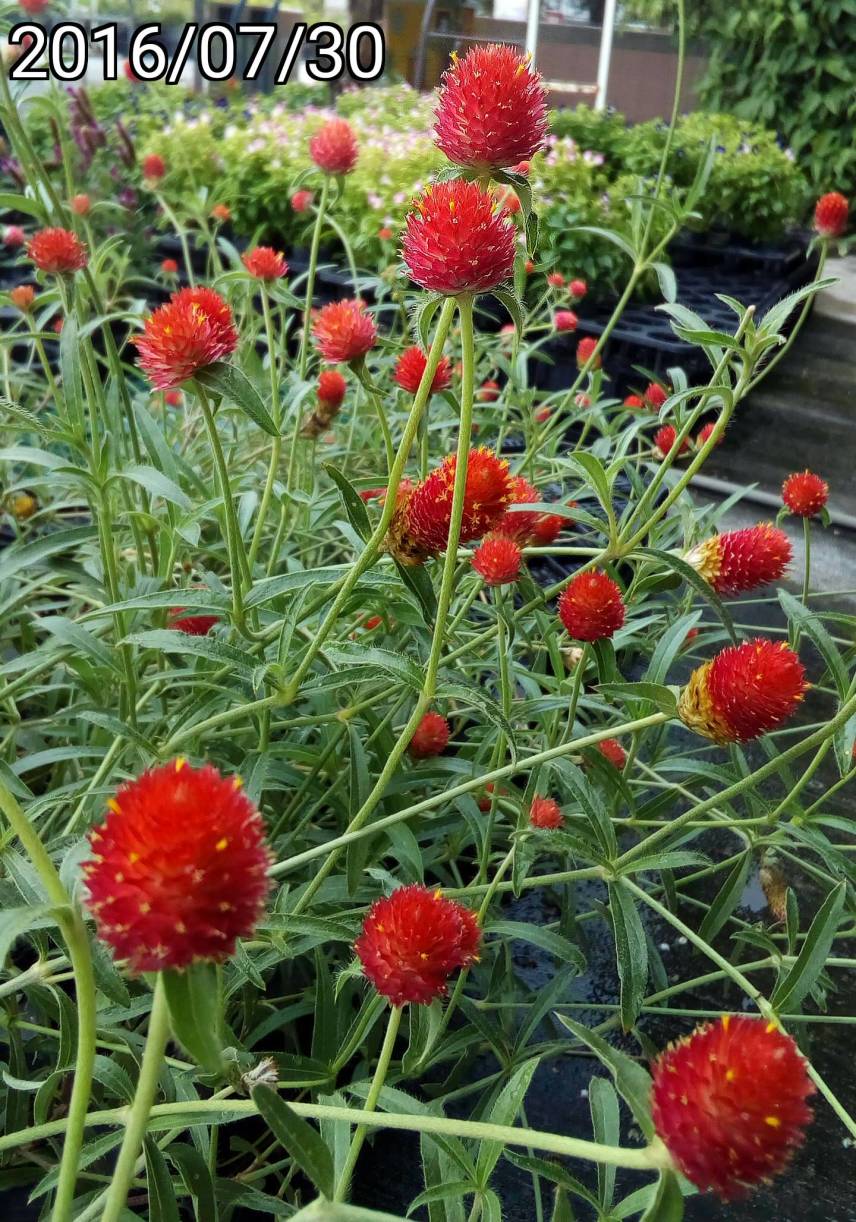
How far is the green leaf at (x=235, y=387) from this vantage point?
27.1 inches

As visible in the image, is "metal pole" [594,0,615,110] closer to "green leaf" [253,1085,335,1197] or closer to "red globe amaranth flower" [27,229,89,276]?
"red globe amaranth flower" [27,229,89,276]

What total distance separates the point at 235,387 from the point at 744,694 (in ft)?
1.34

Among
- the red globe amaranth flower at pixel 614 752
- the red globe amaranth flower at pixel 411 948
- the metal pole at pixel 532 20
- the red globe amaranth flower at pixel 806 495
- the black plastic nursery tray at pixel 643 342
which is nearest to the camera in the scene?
the red globe amaranth flower at pixel 411 948

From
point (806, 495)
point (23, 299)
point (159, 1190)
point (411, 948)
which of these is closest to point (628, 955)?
point (411, 948)

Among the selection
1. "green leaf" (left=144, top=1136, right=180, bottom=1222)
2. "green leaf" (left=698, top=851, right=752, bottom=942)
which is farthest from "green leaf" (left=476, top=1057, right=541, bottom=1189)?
"green leaf" (left=698, top=851, right=752, bottom=942)

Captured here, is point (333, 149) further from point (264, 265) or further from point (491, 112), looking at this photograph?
point (491, 112)

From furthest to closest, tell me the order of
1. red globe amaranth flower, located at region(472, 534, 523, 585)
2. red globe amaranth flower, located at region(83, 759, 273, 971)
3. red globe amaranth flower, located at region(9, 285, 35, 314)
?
red globe amaranth flower, located at region(9, 285, 35, 314), red globe amaranth flower, located at region(472, 534, 523, 585), red globe amaranth flower, located at region(83, 759, 273, 971)

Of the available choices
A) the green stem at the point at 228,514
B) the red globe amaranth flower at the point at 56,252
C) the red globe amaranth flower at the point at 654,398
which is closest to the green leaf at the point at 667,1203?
the green stem at the point at 228,514

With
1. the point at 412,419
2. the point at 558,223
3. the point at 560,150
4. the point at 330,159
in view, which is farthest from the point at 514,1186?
the point at 560,150

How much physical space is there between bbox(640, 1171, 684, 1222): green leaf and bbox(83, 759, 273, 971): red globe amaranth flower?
8.1 inches

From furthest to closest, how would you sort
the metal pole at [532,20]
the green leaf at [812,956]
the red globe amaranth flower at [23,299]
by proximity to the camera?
the metal pole at [532,20] → the red globe amaranth flower at [23,299] → the green leaf at [812,956]

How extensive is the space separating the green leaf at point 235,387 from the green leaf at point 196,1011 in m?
0.42

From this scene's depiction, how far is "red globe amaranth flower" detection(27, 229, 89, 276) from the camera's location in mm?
1003

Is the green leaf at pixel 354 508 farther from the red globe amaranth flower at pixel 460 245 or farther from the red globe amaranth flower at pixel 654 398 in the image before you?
the red globe amaranth flower at pixel 654 398
